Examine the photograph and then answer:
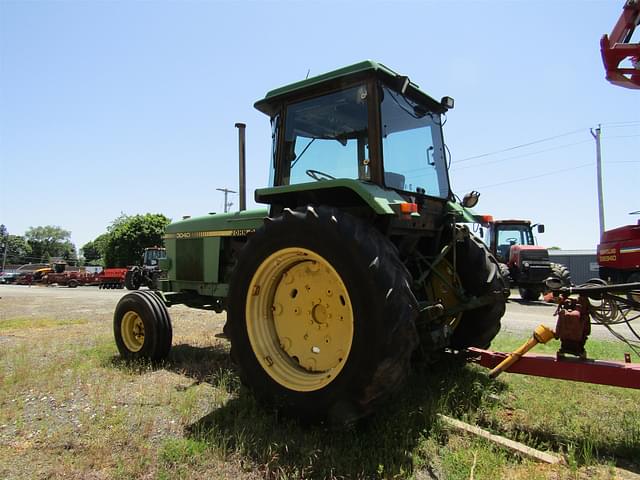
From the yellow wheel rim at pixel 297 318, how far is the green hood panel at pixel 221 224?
1.49 meters

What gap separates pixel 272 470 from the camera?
2.46 m

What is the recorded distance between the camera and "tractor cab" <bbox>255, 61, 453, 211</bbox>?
341 cm

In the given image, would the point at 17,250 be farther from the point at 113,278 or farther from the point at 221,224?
the point at 221,224

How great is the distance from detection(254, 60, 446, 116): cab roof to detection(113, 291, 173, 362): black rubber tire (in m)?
2.47

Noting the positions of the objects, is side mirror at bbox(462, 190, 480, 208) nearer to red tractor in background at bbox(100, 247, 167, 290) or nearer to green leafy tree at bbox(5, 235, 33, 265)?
red tractor in background at bbox(100, 247, 167, 290)

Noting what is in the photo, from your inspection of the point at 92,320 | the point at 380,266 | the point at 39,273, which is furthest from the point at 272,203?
the point at 39,273

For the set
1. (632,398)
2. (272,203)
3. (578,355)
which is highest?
(272,203)

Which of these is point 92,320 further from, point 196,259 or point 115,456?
point 115,456

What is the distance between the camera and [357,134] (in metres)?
3.56

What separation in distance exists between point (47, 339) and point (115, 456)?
4.74 m

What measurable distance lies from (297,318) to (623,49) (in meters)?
5.07

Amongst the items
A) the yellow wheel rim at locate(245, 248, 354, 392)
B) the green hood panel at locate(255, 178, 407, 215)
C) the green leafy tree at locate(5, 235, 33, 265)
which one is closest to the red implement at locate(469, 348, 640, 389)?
the yellow wheel rim at locate(245, 248, 354, 392)

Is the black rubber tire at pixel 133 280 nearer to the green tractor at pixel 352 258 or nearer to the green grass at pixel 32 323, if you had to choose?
the green grass at pixel 32 323

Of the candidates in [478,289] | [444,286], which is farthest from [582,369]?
[444,286]
